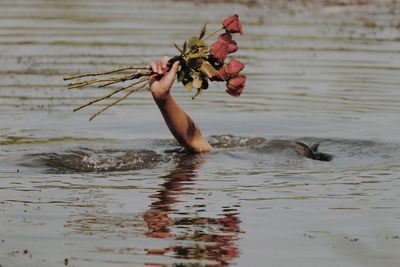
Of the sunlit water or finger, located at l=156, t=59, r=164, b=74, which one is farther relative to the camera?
finger, located at l=156, t=59, r=164, b=74

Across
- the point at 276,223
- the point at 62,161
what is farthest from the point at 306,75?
the point at 276,223

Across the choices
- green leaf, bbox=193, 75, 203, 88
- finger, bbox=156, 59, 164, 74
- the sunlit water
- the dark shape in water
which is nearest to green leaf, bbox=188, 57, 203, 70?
green leaf, bbox=193, 75, 203, 88

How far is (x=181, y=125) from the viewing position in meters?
7.97

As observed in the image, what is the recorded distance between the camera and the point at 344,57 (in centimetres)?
1537

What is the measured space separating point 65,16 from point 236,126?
11.3 meters

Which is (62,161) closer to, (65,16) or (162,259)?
(162,259)

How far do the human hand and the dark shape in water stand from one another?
5.81ft

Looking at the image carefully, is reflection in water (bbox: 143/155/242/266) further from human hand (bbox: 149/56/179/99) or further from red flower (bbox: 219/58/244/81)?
red flower (bbox: 219/58/244/81)

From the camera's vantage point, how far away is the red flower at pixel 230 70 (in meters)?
7.36

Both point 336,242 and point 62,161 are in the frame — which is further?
point 62,161

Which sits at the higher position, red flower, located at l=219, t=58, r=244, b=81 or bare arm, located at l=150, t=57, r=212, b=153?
red flower, located at l=219, t=58, r=244, b=81

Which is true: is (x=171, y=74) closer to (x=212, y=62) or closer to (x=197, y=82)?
(x=197, y=82)

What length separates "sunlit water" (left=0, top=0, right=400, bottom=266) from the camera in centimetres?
565

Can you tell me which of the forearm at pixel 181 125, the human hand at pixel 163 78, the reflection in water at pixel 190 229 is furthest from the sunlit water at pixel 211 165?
the human hand at pixel 163 78
